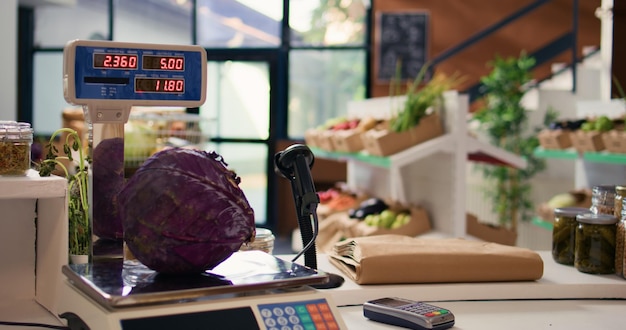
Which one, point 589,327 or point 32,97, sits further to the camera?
point 32,97

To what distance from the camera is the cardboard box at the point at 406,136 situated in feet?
12.7

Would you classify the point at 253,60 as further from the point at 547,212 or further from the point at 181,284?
the point at 181,284

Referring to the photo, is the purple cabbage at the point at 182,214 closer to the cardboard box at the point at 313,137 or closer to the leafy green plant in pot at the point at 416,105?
the leafy green plant in pot at the point at 416,105

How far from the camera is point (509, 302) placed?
179 cm

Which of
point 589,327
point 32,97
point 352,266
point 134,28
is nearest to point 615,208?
point 589,327

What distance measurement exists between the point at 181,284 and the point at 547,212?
4.02 metres

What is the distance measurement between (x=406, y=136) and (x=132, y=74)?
263 centimetres

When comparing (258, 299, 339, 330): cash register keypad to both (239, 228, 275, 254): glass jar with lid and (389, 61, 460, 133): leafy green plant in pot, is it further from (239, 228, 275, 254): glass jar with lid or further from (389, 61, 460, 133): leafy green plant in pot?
(389, 61, 460, 133): leafy green plant in pot

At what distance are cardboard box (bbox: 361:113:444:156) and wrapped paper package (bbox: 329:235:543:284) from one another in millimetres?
1978

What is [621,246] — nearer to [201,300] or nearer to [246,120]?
[201,300]

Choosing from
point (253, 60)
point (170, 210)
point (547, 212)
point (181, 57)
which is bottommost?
point (547, 212)

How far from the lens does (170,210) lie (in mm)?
1221

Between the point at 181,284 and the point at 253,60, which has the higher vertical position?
the point at 253,60

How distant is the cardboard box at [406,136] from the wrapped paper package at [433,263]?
198cm
